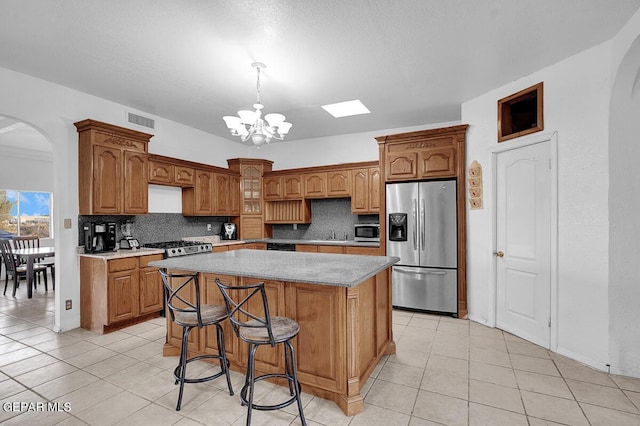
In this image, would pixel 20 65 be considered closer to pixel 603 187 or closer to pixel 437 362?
pixel 437 362

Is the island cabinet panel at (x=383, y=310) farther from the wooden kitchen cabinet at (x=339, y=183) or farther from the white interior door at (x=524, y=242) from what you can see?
the wooden kitchen cabinet at (x=339, y=183)

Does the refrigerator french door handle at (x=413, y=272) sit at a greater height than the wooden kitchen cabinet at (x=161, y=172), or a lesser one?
lesser

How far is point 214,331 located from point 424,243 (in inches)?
114

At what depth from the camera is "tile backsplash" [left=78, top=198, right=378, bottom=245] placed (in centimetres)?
458

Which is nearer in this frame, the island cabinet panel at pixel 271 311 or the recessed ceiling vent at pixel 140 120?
the island cabinet panel at pixel 271 311

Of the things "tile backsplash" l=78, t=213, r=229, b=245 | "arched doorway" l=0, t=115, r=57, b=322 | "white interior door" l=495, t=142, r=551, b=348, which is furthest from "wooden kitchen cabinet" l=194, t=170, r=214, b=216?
"white interior door" l=495, t=142, r=551, b=348

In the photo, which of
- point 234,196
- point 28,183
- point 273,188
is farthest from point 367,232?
point 28,183

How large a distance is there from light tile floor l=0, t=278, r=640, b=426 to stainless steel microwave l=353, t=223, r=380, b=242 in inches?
78.7

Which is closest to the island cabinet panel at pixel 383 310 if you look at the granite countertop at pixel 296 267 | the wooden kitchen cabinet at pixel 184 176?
the granite countertop at pixel 296 267

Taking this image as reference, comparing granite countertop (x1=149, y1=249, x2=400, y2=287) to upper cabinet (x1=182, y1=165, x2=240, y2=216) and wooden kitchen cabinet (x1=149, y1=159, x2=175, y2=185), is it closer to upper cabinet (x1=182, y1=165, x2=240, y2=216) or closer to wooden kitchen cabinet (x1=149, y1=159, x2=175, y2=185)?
wooden kitchen cabinet (x1=149, y1=159, x2=175, y2=185)

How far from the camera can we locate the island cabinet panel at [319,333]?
6.91 feet

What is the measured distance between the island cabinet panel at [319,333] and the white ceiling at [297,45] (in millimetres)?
2069

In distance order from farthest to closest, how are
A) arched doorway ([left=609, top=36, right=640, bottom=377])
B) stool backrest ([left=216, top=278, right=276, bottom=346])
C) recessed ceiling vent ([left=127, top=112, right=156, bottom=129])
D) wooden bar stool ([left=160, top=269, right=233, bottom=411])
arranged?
recessed ceiling vent ([left=127, top=112, right=156, bottom=129]) → arched doorway ([left=609, top=36, right=640, bottom=377]) → wooden bar stool ([left=160, top=269, right=233, bottom=411]) → stool backrest ([left=216, top=278, right=276, bottom=346])

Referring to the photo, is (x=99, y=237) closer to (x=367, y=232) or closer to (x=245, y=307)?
(x=245, y=307)
